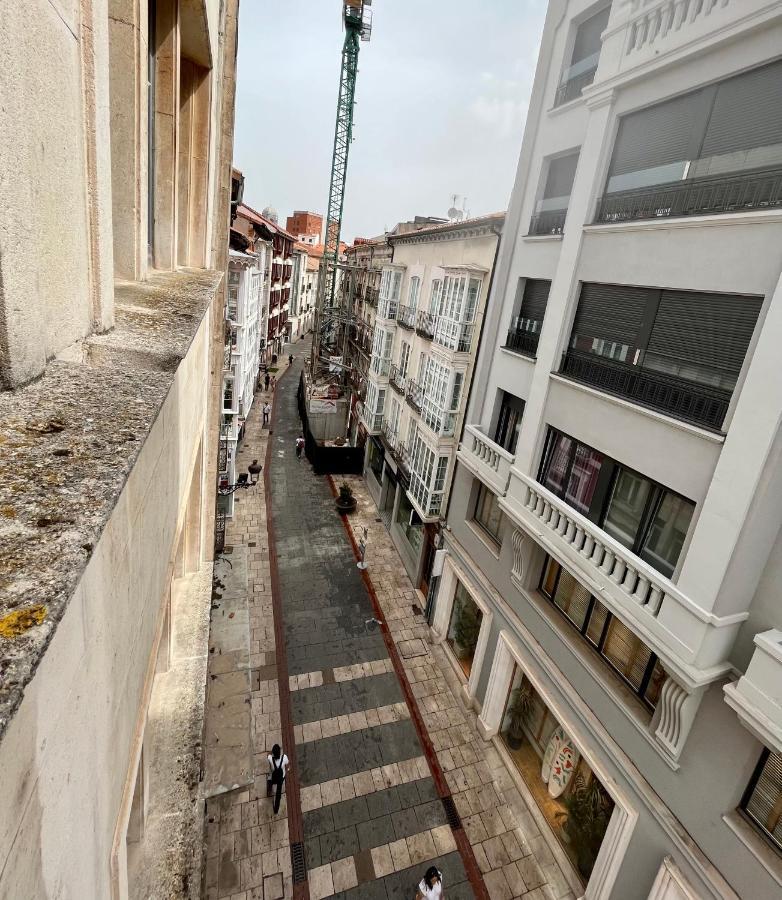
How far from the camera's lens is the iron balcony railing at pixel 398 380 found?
22062 mm

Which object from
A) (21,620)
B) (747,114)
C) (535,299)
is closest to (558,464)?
(535,299)

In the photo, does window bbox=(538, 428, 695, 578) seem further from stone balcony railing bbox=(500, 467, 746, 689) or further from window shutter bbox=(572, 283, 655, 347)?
window shutter bbox=(572, 283, 655, 347)

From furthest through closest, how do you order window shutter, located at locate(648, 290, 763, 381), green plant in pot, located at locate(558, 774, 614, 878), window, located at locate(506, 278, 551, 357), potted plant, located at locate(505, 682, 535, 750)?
1. potted plant, located at locate(505, 682, 535, 750)
2. window, located at locate(506, 278, 551, 357)
3. green plant in pot, located at locate(558, 774, 614, 878)
4. window shutter, located at locate(648, 290, 763, 381)

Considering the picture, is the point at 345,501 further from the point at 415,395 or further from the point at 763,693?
the point at 763,693

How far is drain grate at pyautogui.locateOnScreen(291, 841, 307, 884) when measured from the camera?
10.2 meters

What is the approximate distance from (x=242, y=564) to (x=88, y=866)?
61.2ft

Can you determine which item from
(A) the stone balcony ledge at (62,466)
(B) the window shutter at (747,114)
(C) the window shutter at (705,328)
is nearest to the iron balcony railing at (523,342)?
(C) the window shutter at (705,328)

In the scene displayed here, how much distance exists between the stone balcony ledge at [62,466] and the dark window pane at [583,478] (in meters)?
9.13

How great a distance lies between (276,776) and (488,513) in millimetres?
8525

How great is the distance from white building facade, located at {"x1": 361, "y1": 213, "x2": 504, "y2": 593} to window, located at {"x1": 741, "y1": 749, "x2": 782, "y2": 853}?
10866 millimetres

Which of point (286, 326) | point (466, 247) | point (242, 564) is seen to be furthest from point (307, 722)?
point (286, 326)

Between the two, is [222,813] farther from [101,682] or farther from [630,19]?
[630,19]

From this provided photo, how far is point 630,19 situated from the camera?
8891mm

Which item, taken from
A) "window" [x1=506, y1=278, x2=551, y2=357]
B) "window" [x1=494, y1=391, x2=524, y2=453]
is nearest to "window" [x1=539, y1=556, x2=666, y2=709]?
"window" [x1=494, y1=391, x2=524, y2=453]
